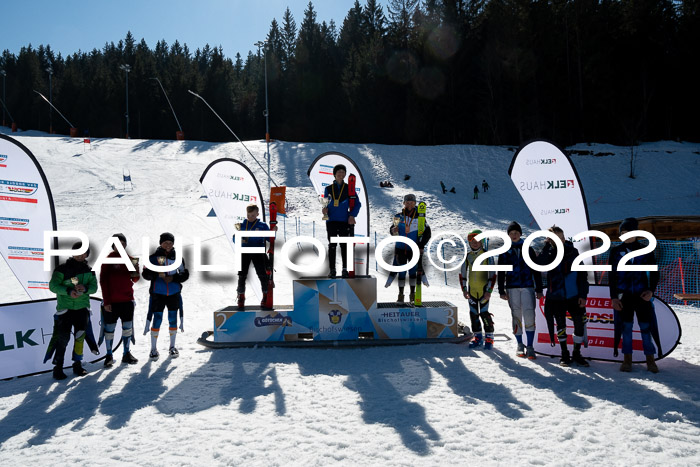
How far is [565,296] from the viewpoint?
5934mm

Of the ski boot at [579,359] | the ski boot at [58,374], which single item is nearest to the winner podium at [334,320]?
the ski boot at [579,359]

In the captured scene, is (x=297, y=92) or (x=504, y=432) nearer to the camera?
(x=504, y=432)

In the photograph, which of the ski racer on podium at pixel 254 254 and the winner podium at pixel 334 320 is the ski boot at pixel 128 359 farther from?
the ski racer on podium at pixel 254 254

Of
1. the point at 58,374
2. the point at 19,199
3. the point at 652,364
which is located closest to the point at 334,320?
the point at 58,374

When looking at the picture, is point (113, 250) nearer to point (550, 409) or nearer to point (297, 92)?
point (550, 409)

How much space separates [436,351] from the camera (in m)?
6.65

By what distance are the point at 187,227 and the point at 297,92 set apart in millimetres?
35654

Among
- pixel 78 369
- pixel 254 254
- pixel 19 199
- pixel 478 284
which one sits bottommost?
pixel 78 369

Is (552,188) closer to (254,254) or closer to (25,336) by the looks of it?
(254,254)

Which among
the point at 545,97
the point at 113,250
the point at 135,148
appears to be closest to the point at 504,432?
the point at 113,250

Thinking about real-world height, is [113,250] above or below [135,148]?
Answer: below

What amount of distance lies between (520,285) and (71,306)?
18.7 feet

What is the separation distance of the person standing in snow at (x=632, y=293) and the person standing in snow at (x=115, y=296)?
6.02 metres

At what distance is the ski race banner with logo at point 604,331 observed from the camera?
5768 millimetres
